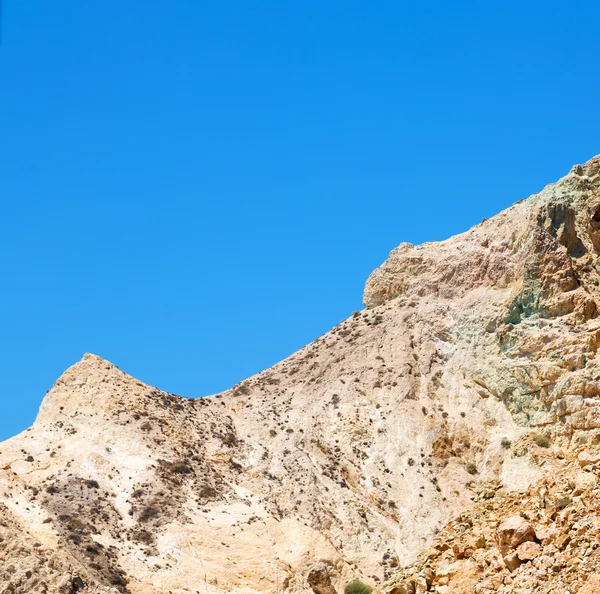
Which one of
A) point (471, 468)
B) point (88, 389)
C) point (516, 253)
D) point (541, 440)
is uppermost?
point (516, 253)

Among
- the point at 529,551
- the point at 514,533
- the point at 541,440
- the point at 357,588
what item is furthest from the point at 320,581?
the point at 529,551

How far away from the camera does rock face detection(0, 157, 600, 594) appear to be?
182 feet

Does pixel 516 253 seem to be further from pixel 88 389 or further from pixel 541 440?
pixel 88 389

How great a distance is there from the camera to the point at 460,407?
215 feet

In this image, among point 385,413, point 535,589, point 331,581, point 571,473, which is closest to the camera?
point 535,589

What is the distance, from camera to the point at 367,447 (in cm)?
6600

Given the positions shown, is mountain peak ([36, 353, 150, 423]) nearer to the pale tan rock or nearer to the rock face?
the rock face

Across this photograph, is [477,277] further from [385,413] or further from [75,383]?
[75,383]

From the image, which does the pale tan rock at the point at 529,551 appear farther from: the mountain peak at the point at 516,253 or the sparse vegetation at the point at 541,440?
the mountain peak at the point at 516,253

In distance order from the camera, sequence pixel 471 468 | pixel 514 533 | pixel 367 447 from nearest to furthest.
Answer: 1. pixel 514 533
2. pixel 471 468
3. pixel 367 447

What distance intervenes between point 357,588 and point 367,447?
31.7 ft

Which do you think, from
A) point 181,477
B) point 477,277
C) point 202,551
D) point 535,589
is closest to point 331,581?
point 202,551

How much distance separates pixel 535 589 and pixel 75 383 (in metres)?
30.7

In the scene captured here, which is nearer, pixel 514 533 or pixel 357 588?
pixel 514 533
